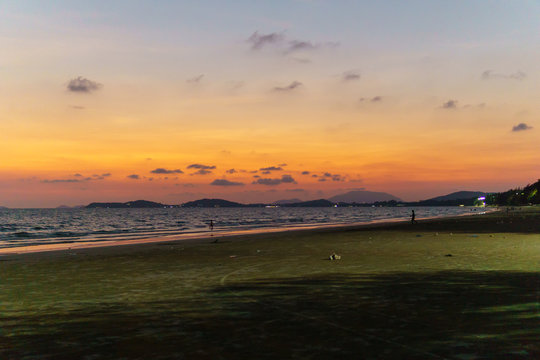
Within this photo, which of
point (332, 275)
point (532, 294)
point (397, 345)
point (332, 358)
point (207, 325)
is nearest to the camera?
point (332, 358)

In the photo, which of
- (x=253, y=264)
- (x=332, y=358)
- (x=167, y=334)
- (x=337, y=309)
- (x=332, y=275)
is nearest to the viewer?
(x=332, y=358)

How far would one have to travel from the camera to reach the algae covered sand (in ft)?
26.1

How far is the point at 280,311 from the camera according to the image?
10.9 m

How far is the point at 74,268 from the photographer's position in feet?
69.8

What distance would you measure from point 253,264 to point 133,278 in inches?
227

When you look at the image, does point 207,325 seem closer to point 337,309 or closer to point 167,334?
point 167,334

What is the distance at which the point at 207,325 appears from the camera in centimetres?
973

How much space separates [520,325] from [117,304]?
9.70 meters

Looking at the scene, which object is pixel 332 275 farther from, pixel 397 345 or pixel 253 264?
pixel 397 345

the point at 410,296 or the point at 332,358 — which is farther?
the point at 410,296

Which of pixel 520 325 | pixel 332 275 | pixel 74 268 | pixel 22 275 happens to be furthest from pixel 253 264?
pixel 520 325

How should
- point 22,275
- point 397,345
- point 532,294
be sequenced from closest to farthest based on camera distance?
point 397,345
point 532,294
point 22,275

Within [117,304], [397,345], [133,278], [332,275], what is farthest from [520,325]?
[133,278]

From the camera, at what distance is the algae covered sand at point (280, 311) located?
795cm
